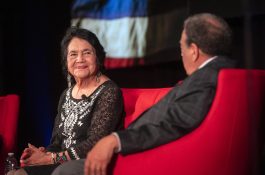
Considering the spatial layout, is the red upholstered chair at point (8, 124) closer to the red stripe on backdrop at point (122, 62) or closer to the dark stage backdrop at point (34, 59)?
the red stripe on backdrop at point (122, 62)

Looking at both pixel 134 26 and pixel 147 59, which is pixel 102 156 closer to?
pixel 147 59

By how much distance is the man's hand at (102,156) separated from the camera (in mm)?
1835

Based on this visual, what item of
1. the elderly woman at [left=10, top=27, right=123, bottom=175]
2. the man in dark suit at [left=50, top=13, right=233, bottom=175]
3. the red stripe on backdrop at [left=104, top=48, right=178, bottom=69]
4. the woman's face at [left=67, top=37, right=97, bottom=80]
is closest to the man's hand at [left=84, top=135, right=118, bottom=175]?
the man in dark suit at [left=50, top=13, right=233, bottom=175]

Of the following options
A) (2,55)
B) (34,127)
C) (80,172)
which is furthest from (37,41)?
(80,172)

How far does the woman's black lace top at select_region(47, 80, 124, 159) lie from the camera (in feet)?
7.70

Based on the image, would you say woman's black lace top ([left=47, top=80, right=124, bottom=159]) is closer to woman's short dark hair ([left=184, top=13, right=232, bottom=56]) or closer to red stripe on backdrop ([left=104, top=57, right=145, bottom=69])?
woman's short dark hair ([left=184, top=13, right=232, bottom=56])

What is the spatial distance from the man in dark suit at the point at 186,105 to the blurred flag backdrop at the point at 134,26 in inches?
59.1

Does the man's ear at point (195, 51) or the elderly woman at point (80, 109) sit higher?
the man's ear at point (195, 51)

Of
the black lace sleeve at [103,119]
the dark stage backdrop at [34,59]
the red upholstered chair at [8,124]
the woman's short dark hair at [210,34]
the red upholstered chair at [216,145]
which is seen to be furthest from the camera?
the dark stage backdrop at [34,59]

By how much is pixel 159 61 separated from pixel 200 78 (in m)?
1.74

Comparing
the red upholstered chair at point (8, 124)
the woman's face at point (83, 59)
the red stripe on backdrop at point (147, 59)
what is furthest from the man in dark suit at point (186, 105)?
the red stripe on backdrop at point (147, 59)

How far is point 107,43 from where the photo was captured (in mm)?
4008

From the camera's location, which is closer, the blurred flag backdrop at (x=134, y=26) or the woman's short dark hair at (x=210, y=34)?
the woman's short dark hair at (x=210, y=34)

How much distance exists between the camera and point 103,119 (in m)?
2.36
